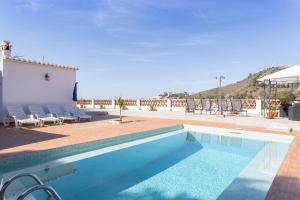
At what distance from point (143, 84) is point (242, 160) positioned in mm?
31148

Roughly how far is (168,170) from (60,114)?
9.23 m

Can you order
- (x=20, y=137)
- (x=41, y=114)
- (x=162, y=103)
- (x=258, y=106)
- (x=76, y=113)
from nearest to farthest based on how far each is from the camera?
(x=20, y=137), (x=41, y=114), (x=76, y=113), (x=258, y=106), (x=162, y=103)

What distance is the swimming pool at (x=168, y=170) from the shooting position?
17.3ft

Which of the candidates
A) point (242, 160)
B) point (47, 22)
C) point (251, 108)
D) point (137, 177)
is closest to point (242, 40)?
point (251, 108)

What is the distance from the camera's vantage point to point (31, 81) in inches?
553

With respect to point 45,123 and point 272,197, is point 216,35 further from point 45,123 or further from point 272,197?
point 272,197

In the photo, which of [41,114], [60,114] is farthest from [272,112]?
[41,114]

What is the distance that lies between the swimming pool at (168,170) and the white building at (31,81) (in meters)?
7.28

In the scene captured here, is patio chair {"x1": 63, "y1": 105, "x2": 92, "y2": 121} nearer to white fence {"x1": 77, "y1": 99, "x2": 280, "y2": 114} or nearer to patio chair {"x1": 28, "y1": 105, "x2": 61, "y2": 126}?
patio chair {"x1": 28, "y1": 105, "x2": 61, "y2": 126}

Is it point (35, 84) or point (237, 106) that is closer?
point (35, 84)

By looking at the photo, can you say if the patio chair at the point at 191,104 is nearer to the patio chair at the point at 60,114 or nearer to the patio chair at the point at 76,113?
the patio chair at the point at 76,113

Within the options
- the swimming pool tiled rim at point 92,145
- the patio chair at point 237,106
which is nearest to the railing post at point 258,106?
the patio chair at point 237,106

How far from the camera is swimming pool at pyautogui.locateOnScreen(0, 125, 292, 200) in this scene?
17.3ft

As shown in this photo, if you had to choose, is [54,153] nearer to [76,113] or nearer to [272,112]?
[76,113]
